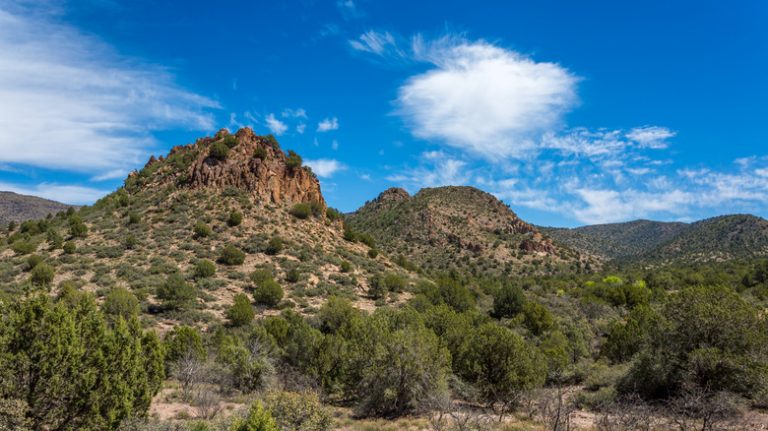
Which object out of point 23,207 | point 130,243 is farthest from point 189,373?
point 23,207

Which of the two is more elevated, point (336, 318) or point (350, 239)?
point (350, 239)

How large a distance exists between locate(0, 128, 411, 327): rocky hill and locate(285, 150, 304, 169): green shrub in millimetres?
141

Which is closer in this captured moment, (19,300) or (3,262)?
(19,300)

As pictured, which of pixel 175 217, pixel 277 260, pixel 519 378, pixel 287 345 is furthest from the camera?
pixel 175 217

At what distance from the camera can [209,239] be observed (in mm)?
41938

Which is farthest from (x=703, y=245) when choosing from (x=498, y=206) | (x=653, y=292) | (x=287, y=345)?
(x=287, y=345)

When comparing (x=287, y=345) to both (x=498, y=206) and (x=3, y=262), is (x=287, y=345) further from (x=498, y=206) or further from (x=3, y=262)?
(x=498, y=206)

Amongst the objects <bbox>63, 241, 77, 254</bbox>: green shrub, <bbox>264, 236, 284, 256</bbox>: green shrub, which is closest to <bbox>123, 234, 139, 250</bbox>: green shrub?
<bbox>63, 241, 77, 254</bbox>: green shrub

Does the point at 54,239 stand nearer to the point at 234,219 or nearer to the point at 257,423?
the point at 234,219

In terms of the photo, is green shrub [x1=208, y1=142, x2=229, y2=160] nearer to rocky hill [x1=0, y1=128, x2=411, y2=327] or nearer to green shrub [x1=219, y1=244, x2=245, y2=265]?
rocky hill [x1=0, y1=128, x2=411, y2=327]

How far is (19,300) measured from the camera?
10547 millimetres

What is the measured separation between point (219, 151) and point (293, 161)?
8.29 meters

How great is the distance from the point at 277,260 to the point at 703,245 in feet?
328

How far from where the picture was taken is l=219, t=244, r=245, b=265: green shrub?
38.7 metres
